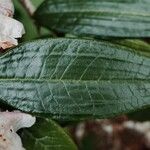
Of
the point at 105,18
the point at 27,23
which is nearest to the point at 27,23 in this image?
the point at 27,23

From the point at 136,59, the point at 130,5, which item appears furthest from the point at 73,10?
the point at 136,59

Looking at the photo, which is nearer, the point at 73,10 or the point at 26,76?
the point at 26,76

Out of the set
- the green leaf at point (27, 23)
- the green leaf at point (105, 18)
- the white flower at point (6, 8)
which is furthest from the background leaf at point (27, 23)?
the white flower at point (6, 8)

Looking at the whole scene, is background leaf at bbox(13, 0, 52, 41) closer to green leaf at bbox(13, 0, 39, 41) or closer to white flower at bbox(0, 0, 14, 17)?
green leaf at bbox(13, 0, 39, 41)

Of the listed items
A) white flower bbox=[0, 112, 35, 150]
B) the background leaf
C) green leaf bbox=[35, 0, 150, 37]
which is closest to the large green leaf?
white flower bbox=[0, 112, 35, 150]

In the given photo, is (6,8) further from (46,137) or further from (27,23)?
(27,23)

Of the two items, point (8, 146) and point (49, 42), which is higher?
point (49, 42)

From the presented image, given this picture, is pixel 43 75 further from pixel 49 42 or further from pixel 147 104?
pixel 147 104

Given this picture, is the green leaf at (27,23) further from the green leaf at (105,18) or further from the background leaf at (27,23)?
the green leaf at (105,18)
